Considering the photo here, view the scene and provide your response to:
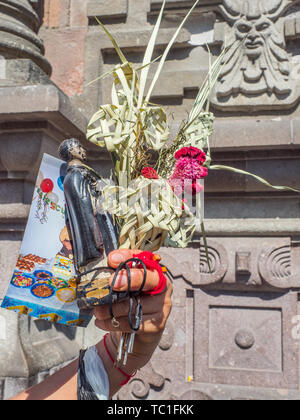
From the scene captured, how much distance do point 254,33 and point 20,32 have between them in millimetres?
1523

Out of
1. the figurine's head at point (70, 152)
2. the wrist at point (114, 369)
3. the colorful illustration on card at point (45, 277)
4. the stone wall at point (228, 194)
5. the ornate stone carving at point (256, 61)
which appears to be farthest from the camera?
the ornate stone carving at point (256, 61)

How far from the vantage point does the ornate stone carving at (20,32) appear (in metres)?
2.57

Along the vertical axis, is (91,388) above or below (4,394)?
above

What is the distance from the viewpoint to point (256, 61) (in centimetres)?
272

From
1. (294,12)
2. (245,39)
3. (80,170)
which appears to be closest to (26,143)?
(80,170)

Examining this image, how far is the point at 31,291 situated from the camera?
1.57 metres

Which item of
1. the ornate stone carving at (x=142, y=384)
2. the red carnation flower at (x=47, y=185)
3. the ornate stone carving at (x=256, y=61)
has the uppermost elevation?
the ornate stone carving at (x=256, y=61)

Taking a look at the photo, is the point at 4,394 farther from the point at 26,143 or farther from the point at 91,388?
the point at 26,143

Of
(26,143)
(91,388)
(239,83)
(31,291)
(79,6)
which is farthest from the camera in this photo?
(79,6)

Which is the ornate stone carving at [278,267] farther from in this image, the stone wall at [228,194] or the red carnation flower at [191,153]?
the red carnation flower at [191,153]

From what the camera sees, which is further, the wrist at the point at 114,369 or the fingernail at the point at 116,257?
the wrist at the point at 114,369

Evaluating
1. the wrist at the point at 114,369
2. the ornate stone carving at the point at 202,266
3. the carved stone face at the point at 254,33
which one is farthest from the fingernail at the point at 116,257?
the carved stone face at the point at 254,33

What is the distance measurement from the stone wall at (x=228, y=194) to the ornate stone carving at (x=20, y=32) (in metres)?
0.03

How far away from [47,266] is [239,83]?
1824 millimetres
